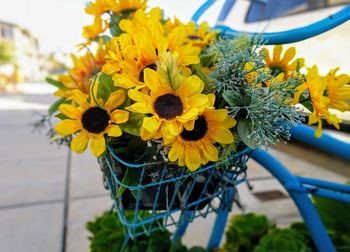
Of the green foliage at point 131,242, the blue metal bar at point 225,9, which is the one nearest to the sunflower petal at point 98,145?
the green foliage at point 131,242

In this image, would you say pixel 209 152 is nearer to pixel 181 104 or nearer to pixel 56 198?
pixel 181 104

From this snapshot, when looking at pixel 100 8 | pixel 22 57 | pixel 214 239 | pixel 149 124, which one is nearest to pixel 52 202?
pixel 214 239

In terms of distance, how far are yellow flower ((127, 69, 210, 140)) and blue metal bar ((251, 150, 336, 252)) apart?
1.38 feet

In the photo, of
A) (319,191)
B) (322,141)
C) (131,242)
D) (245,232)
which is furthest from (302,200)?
(131,242)

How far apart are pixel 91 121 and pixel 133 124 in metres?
0.06

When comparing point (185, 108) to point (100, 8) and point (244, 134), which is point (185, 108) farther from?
point (100, 8)

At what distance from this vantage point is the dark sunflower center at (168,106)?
0.39 m

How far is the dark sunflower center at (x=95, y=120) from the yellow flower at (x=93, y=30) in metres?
0.24

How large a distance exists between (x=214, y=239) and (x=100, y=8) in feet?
2.55

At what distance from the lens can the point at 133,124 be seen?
450mm

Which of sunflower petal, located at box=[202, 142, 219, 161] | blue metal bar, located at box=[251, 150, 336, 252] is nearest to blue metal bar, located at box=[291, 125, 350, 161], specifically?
blue metal bar, located at box=[251, 150, 336, 252]

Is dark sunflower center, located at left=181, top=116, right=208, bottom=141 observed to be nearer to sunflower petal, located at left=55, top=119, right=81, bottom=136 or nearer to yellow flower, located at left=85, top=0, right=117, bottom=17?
sunflower petal, located at left=55, top=119, right=81, bottom=136

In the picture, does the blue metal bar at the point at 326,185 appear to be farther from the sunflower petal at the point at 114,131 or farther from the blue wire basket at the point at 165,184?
the sunflower petal at the point at 114,131

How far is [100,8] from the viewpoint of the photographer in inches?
23.6
